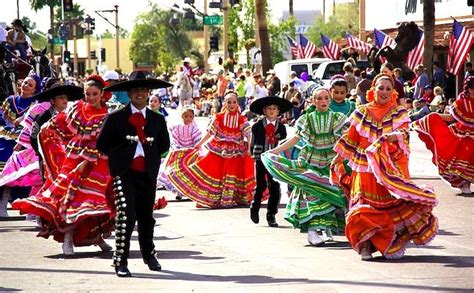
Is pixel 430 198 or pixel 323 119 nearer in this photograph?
pixel 430 198

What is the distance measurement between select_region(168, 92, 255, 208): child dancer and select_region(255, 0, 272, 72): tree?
26.6 metres

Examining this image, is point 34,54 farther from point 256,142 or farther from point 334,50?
point 334,50

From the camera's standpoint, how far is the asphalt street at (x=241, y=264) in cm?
1148

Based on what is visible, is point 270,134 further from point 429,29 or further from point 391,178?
point 429,29

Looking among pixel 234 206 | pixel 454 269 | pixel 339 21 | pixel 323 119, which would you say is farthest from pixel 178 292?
pixel 339 21

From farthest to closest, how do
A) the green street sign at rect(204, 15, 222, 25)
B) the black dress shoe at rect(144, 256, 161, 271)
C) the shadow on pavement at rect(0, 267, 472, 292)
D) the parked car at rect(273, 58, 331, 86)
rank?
1. the green street sign at rect(204, 15, 222, 25)
2. the parked car at rect(273, 58, 331, 86)
3. the black dress shoe at rect(144, 256, 161, 271)
4. the shadow on pavement at rect(0, 267, 472, 292)

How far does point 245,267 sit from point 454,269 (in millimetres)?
1846

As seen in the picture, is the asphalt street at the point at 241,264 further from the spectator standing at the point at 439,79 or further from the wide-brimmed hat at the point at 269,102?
the spectator standing at the point at 439,79

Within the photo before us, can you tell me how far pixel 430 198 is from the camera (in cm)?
1301

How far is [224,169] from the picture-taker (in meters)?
19.5

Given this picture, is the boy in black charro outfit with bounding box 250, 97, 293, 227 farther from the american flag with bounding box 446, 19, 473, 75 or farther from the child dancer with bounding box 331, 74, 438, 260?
the american flag with bounding box 446, 19, 473, 75

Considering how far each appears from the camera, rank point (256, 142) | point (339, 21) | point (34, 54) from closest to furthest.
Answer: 1. point (256, 142)
2. point (34, 54)
3. point (339, 21)

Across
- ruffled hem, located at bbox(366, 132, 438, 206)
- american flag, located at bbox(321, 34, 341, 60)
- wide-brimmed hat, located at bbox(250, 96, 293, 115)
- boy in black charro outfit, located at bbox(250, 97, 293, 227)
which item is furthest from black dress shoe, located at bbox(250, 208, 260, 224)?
american flag, located at bbox(321, 34, 341, 60)

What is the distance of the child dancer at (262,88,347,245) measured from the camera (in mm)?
14312
